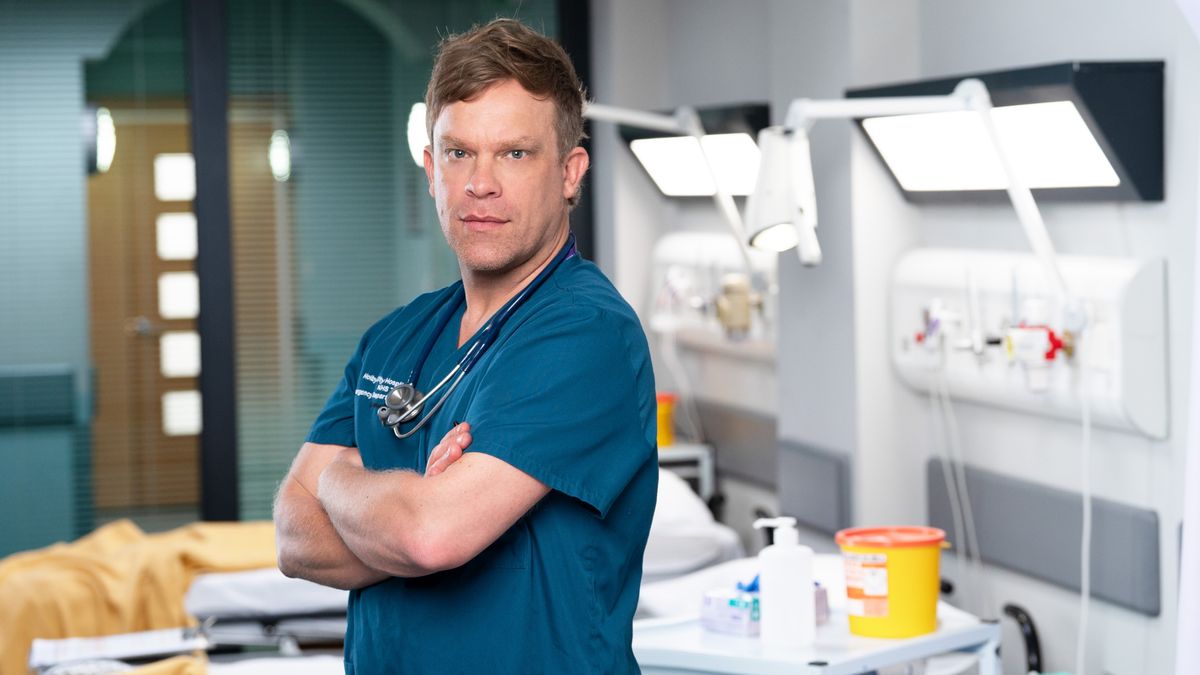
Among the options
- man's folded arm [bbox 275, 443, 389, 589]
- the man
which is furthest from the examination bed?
the man

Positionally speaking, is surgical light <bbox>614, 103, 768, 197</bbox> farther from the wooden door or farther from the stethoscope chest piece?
the stethoscope chest piece

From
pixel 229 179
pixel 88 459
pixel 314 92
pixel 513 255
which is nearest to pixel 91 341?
pixel 88 459

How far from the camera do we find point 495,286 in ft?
5.53

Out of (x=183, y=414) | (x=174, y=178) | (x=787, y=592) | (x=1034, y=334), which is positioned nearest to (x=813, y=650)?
(x=787, y=592)

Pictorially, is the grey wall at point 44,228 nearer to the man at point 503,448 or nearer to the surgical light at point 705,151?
the surgical light at point 705,151

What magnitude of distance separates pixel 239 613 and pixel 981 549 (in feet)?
5.55

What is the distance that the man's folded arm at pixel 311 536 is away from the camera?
164cm

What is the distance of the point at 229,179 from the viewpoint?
457 cm

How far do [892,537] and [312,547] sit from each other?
1.09 meters

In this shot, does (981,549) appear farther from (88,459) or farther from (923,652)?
(88,459)

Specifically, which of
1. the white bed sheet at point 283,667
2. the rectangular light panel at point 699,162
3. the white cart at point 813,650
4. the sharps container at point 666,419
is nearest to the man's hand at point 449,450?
the white cart at point 813,650

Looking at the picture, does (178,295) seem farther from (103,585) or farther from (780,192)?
(780,192)

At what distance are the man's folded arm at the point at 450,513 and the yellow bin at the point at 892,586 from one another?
0.97 m

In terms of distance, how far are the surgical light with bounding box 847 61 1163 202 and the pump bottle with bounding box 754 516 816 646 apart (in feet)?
2.51
